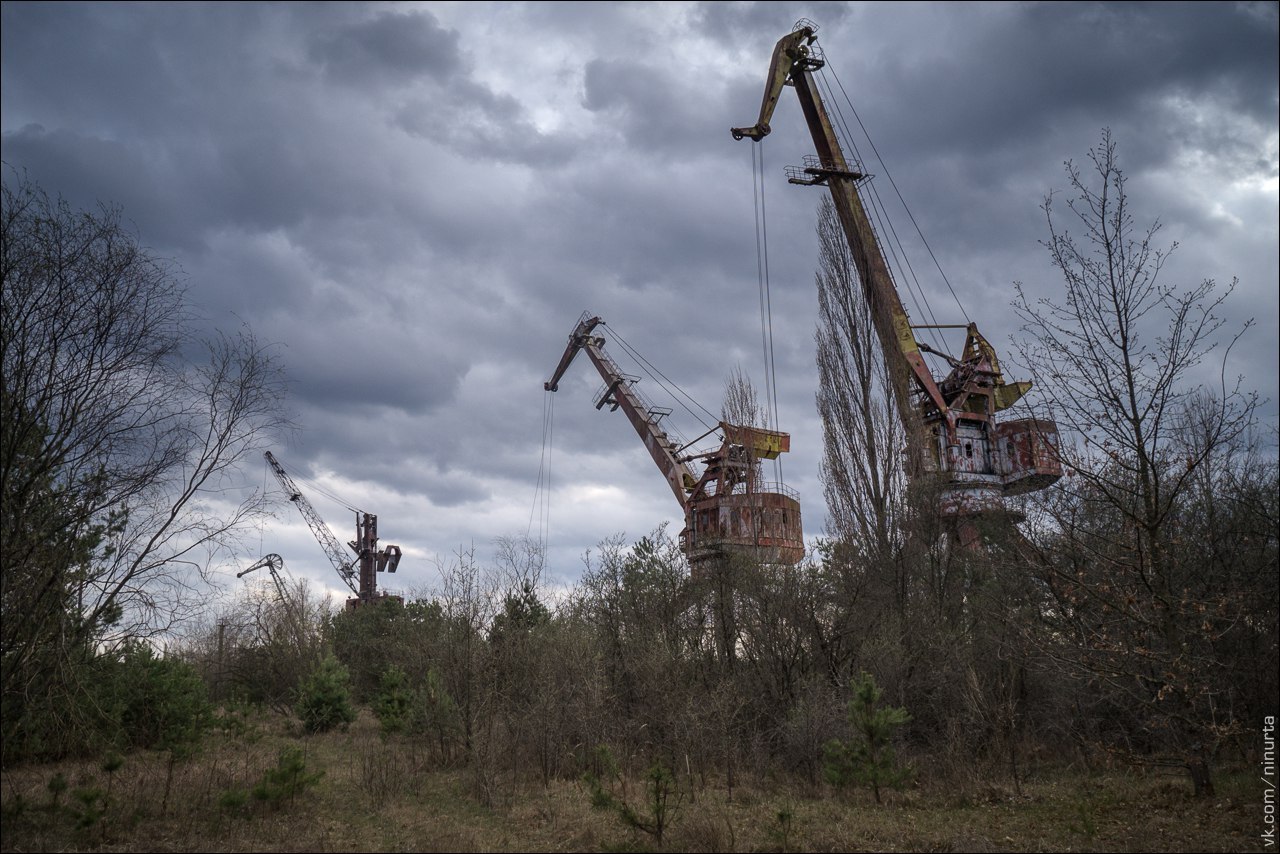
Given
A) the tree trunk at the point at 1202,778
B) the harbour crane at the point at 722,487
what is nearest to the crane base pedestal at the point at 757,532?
the harbour crane at the point at 722,487

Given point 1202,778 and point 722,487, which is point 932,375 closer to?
point 722,487

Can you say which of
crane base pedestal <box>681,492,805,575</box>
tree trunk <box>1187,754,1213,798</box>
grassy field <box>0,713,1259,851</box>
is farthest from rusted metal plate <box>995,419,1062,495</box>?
tree trunk <box>1187,754,1213,798</box>

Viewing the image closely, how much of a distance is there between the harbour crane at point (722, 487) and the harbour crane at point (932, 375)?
4578mm

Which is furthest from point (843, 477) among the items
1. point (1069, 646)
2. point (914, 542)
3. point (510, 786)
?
point (510, 786)

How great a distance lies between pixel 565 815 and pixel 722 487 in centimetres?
1827

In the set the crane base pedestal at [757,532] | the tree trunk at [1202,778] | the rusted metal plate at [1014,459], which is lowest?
the tree trunk at [1202,778]

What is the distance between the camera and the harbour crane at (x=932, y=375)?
872 inches

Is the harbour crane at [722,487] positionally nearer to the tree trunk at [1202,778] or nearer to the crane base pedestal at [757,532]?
the crane base pedestal at [757,532]

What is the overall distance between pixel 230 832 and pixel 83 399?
17.6 ft

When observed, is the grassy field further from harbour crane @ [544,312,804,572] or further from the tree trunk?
harbour crane @ [544,312,804,572]

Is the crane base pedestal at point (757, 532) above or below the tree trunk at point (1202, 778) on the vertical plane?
above

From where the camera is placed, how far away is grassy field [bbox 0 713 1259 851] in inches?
333

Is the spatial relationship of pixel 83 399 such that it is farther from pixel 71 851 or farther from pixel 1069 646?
pixel 1069 646

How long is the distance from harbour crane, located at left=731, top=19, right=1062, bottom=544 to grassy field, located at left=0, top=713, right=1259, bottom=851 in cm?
1113
